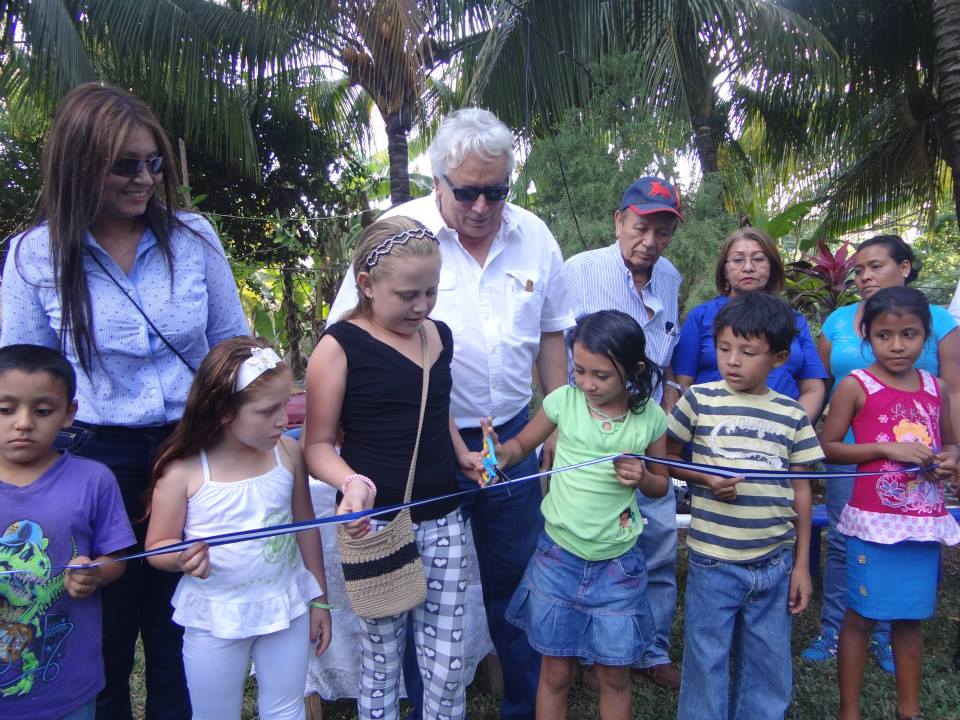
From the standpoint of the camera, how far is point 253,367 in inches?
85.7

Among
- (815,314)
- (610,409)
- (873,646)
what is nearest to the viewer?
(610,409)

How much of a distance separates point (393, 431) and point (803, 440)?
142 centimetres

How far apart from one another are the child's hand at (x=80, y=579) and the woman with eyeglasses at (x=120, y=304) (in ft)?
0.49

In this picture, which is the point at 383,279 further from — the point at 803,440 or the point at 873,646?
the point at 873,646

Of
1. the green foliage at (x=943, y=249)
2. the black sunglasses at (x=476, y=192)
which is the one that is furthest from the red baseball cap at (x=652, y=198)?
the green foliage at (x=943, y=249)

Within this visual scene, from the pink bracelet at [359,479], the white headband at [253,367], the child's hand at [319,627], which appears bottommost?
the child's hand at [319,627]

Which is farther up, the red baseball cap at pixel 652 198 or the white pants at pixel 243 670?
the red baseball cap at pixel 652 198

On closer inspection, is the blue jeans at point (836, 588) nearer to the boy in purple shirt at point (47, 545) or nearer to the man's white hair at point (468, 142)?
the man's white hair at point (468, 142)

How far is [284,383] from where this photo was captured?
222 centimetres

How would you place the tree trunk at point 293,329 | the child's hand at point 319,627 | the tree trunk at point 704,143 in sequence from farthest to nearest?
the tree trunk at point 293,329, the tree trunk at point 704,143, the child's hand at point 319,627

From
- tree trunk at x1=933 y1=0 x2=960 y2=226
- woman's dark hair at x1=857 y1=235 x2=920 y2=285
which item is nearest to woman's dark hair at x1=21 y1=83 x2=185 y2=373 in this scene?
woman's dark hair at x1=857 y1=235 x2=920 y2=285

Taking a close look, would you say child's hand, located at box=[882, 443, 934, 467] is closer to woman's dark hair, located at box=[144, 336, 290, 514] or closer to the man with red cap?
the man with red cap

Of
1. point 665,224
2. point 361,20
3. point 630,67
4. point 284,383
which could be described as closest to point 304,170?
point 361,20

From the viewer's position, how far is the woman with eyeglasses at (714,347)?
3.20 metres
